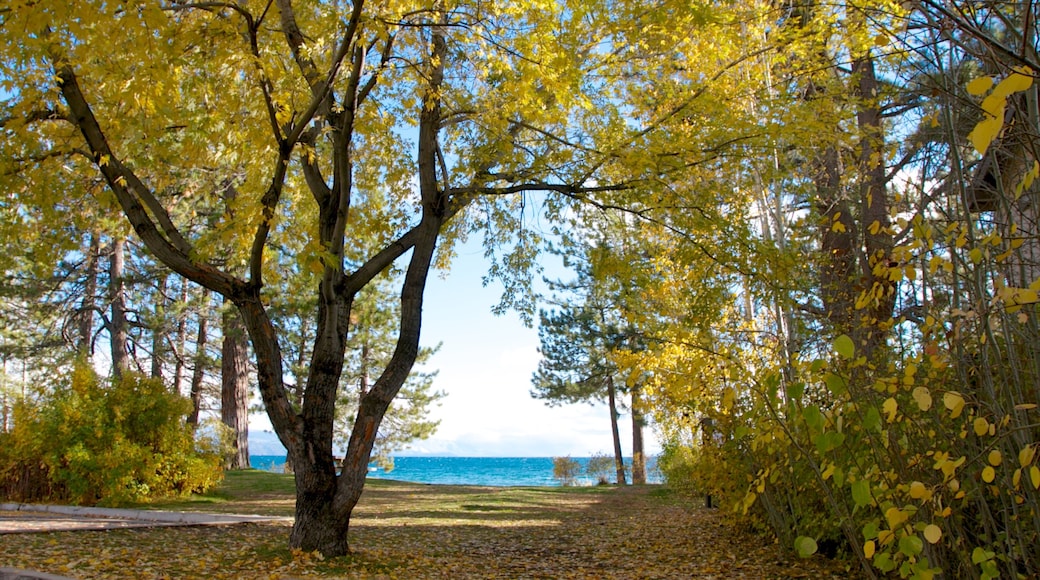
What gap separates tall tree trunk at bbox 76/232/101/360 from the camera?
56.4ft

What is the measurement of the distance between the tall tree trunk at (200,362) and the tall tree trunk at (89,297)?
8.07 ft

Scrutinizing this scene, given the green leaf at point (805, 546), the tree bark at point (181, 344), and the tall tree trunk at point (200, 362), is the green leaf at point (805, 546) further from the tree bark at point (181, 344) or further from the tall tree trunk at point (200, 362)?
the tree bark at point (181, 344)

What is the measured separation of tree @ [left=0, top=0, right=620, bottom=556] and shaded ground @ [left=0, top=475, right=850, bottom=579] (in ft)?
2.02

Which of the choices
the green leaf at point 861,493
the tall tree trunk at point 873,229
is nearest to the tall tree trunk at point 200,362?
the tall tree trunk at point 873,229

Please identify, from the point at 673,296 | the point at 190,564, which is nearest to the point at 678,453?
the point at 673,296

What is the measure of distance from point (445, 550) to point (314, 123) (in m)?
4.25

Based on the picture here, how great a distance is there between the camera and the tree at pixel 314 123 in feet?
18.1

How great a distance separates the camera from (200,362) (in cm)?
1922

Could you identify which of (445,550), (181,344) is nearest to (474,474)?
(181,344)

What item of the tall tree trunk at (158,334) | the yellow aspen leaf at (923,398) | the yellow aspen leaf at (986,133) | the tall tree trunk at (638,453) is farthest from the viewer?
the tall tree trunk at (638,453)

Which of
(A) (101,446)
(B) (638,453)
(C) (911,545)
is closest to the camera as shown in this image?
(C) (911,545)

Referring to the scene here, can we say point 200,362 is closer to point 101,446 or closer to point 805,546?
point 101,446

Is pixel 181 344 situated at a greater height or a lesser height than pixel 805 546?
greater

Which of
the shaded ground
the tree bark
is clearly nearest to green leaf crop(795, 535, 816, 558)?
the shaded ground
